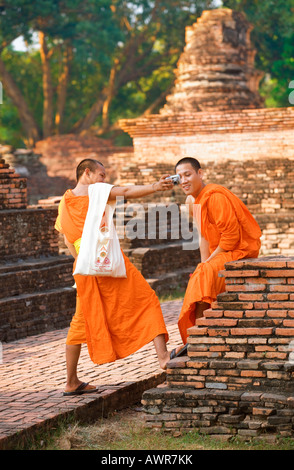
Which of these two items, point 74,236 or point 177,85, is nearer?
point 74,236

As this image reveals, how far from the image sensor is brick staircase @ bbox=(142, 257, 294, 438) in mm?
4691

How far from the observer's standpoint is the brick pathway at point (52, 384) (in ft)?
15.9

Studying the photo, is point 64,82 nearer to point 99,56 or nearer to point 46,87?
point 46,87

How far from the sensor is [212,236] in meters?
5.45

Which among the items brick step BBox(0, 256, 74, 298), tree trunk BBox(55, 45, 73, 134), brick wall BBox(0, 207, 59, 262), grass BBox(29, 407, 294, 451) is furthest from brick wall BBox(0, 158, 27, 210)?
tree trunk BBox(55, 45, 73, 134)

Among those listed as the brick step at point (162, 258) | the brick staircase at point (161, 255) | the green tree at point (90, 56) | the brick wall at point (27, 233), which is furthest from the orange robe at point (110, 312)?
the green tree at point (90, 56)

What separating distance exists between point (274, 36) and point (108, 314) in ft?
68.5

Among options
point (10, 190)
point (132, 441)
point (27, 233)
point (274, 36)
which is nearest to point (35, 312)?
point (27, 233)

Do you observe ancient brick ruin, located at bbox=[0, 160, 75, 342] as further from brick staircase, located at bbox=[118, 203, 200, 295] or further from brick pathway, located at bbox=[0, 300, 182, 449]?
brick staircase, located at bbox=[118, 203, 200, 295]

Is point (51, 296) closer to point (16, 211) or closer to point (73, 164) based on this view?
point (16, 211)

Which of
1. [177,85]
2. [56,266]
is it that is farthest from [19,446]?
[177,85]

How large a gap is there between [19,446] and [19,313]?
3649 millimetres

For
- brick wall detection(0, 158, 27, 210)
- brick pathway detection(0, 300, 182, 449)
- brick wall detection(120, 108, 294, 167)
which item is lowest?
brick pathway detection(0, 300, 182, 449)

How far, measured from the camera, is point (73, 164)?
2142cm
